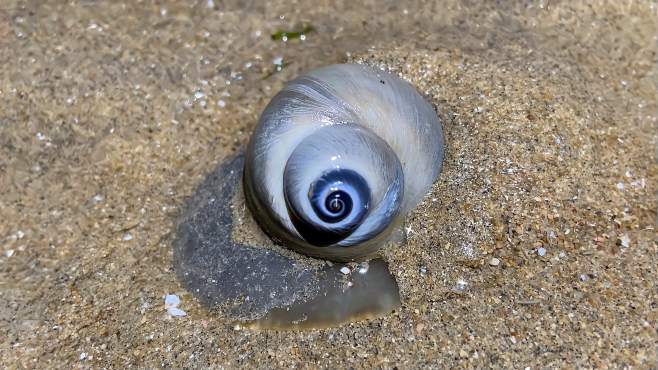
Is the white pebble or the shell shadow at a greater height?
the white pebble

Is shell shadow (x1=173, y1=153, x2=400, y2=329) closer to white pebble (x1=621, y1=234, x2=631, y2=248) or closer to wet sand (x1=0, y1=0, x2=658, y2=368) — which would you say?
wet sand (x1=0, y1=0, x2=658, y2=368)

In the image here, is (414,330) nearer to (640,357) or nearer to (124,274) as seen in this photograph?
(640,357)

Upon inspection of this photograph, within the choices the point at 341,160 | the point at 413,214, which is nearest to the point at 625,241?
the point at 413,214

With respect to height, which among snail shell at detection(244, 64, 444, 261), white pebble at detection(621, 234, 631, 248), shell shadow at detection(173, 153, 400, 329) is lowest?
shell shadow at detection(173, 153, 400, 329)

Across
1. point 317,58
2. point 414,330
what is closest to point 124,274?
point 414,330

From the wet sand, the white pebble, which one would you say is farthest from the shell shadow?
the white pebble

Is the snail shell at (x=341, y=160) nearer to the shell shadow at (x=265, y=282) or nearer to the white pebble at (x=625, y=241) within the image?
the shell shadow at (x=265, y=282)

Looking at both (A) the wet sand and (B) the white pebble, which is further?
(B) the white pebble
